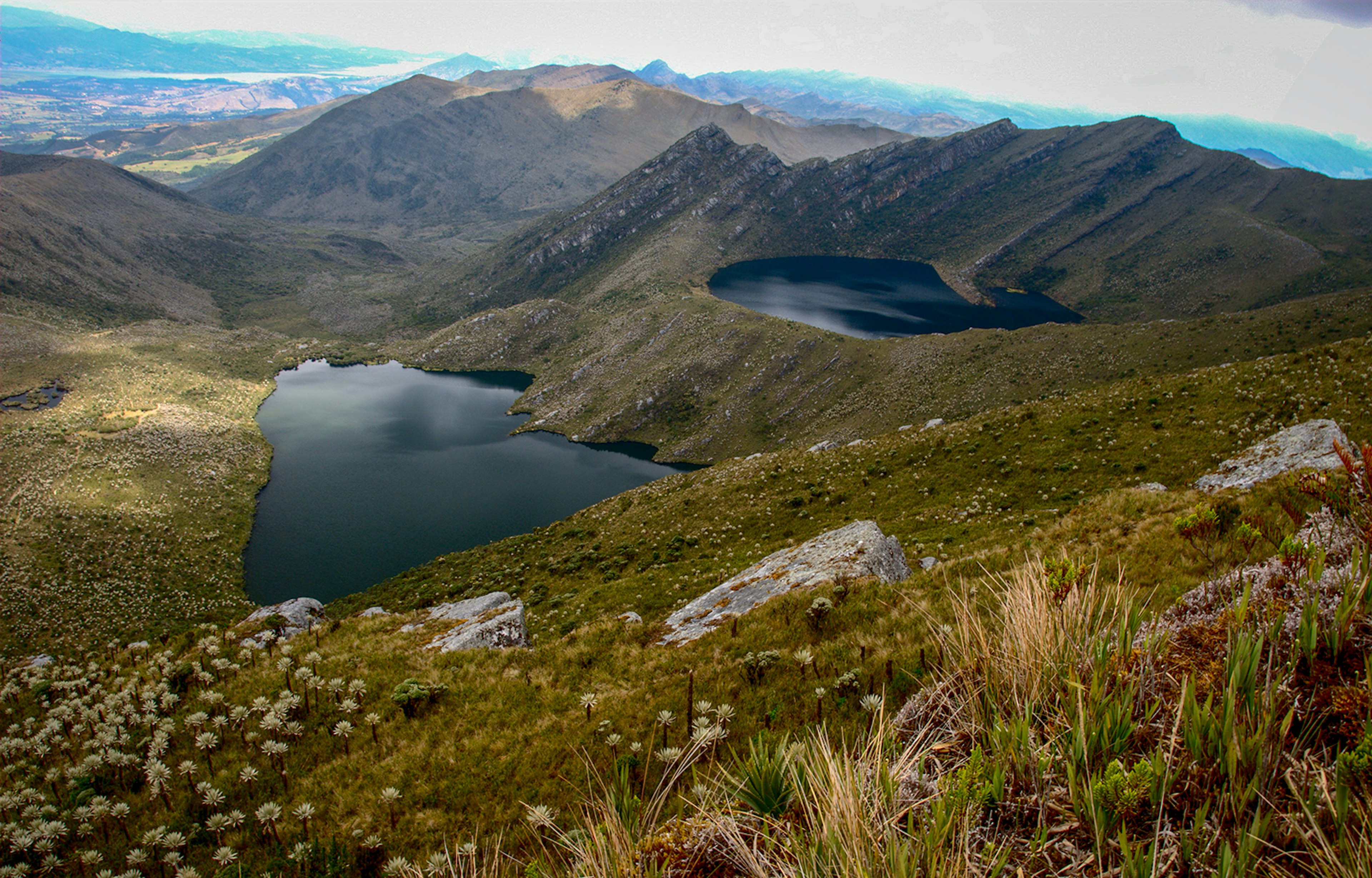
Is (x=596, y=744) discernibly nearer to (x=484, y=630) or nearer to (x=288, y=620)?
(x=484, y=630)

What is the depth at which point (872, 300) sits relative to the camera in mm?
155375

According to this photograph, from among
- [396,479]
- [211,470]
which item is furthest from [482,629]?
[211,470]

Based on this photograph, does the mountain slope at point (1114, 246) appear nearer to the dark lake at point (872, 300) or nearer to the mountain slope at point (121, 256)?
the dark lake at point (872, 300)

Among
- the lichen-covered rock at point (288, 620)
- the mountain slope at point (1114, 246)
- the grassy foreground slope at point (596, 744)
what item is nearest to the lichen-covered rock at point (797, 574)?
the grassy foreground slope at point (596, 744)

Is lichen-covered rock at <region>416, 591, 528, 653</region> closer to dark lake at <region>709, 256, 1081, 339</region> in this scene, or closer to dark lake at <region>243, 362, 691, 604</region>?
dark lake at <region>243, 362, 691, 604</region>

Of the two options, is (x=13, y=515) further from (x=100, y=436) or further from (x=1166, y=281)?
(x=1166, y=281)

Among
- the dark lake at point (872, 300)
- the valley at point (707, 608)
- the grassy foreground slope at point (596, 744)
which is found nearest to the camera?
the grassy foreground slope at point (596, 744)

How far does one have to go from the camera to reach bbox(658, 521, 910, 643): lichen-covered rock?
1455 cm

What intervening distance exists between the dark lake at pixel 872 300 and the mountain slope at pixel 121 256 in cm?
13599

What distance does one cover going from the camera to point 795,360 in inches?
3575

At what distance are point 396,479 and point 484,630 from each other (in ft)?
216

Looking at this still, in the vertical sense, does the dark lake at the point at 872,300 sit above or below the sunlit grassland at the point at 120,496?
above

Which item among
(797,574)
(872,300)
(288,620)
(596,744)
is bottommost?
(288,620)

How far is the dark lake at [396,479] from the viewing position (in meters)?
58.2
